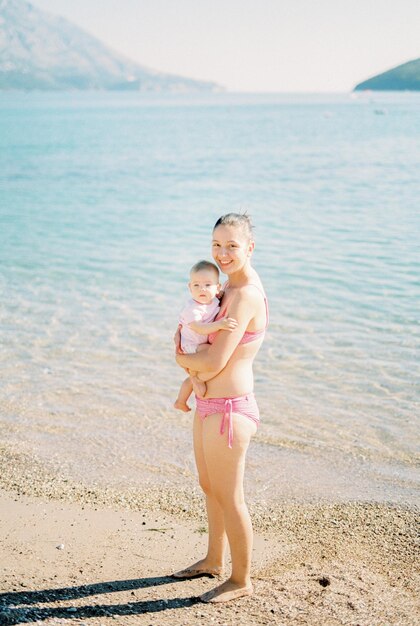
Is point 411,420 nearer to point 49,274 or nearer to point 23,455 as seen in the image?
point 23,455

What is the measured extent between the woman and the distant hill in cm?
7696

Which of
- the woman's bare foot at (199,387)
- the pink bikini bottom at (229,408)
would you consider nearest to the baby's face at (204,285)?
the woman's bare foot at (199,387)

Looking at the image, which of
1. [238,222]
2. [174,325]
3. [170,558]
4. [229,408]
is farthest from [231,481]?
[174,325]

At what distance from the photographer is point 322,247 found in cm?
1675

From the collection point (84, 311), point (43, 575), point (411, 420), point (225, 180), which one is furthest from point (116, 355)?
point (225, 180)

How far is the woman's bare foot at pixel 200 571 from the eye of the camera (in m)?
4.52

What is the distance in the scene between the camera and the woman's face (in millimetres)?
4016

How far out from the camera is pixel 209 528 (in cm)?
447

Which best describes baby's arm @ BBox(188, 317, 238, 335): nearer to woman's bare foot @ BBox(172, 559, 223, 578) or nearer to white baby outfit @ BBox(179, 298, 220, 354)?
white baby outfit @ BBox(179, 298, 220, 354)

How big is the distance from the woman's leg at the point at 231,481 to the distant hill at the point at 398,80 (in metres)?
77.2

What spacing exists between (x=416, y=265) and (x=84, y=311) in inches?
255

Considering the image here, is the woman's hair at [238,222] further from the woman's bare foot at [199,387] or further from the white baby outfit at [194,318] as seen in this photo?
the woman's bare foot at [199,387]

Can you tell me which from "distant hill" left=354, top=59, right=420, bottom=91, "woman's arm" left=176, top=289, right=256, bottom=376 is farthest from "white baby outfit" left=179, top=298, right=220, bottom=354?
"distant hill" left=354, top=59, right=420, bottom=91

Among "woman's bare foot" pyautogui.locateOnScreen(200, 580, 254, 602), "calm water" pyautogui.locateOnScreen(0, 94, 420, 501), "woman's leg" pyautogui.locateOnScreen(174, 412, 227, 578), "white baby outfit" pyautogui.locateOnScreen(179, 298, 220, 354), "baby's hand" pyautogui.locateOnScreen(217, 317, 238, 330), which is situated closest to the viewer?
"baby's hand" pyautogui.locateOnScreen(217, 317, 238, 330)
